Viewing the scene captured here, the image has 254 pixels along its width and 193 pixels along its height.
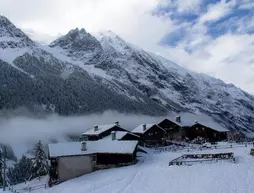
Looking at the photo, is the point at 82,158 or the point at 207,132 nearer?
the point at 82,158

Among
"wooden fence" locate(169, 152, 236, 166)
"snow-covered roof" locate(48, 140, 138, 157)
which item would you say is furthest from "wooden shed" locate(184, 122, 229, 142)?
"wooden fence" locate(169, 152, 236, 166)

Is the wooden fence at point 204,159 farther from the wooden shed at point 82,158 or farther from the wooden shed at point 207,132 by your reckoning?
the wooden shed at point 207,132

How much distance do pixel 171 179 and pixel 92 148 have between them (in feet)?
60.6

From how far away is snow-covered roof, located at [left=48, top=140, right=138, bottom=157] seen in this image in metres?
54.2

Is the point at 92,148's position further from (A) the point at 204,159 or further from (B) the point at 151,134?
(B) the point at 151,134

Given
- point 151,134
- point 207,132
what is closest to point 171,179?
point 151,134

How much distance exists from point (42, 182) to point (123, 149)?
42.4 ft

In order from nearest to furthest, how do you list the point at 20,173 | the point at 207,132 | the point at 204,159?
the point at 204,159 → the point at 20,173 → the point at 207,132

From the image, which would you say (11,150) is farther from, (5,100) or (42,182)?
(42,182)

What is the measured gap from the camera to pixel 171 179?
41875 mm

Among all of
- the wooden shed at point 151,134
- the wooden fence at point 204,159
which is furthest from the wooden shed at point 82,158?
the wooden shed at point 151,134

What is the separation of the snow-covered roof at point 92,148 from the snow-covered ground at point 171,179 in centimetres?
409

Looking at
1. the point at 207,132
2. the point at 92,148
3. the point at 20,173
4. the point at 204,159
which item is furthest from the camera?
the point at 207,132

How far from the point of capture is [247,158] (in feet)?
163
